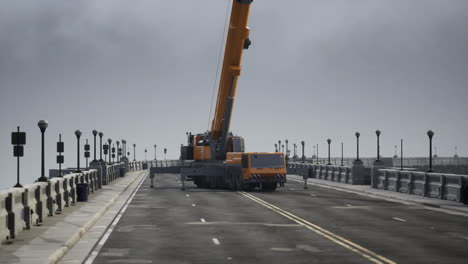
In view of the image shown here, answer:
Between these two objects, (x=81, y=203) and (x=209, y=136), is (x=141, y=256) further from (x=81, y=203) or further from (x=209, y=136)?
(x=209, y=136)

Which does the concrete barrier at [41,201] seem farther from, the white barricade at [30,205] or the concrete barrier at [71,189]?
the concrete barrier at [71,189]

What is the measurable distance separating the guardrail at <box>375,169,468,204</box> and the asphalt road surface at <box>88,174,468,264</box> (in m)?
3.32

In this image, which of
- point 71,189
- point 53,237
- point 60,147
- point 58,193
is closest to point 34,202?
point 53,237

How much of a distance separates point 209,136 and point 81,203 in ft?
68.8

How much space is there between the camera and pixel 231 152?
59594mm

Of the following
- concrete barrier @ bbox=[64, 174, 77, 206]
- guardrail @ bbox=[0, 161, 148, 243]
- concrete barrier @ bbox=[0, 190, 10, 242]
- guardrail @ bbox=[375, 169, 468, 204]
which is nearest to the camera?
concrete barrier @ bbox=[0, 190, 10, 242]

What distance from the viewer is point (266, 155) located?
5566 cm

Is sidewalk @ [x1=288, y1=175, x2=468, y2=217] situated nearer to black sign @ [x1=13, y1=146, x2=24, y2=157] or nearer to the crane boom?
the crane boom

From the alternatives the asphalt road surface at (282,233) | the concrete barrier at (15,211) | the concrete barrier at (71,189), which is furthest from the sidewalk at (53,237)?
the concrete barrier at (71,189)

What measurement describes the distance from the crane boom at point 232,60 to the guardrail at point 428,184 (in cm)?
1114

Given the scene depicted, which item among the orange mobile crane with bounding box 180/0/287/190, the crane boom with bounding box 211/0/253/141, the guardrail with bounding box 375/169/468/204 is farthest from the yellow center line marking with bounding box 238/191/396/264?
the orange mobile crane with bounding box 180/0/287/190

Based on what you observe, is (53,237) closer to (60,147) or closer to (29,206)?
(29,206)

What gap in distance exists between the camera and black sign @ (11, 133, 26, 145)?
32.2m

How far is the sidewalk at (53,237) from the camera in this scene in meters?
19.9
